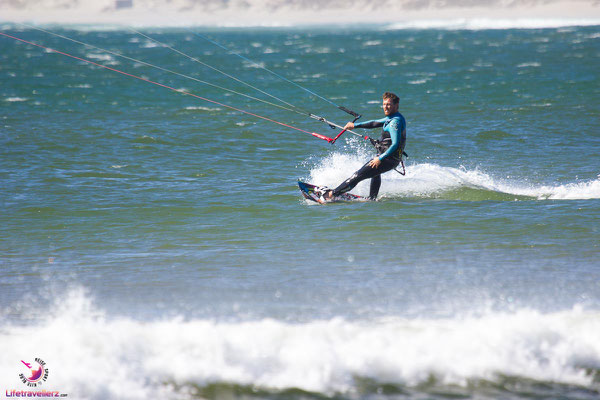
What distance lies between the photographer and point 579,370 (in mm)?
5984

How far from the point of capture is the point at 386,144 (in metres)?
11.3

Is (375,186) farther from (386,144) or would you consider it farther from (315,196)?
(315,196)

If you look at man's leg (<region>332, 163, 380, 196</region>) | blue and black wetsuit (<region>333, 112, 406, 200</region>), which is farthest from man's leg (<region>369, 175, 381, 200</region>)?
man's leg (<region>332, 163, 380, 196</region>)

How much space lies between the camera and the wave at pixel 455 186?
11.9 metres

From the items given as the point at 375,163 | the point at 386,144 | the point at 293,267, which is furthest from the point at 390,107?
the point at 293,267

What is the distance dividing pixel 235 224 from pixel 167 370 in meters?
4.46

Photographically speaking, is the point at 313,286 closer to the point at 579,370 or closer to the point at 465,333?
the point at 465,333

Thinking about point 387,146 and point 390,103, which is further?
point 387,146

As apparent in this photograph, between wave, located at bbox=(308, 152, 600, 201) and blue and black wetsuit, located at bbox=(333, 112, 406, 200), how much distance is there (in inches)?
35.4

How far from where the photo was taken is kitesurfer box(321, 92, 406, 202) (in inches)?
433

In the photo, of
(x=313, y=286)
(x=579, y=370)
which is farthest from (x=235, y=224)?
(x=579, y=370)

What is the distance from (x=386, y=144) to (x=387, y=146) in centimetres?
4

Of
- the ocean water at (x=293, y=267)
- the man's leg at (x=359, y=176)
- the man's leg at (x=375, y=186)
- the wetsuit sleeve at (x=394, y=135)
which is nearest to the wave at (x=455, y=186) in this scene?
the ocean water at (x=293, y=267)

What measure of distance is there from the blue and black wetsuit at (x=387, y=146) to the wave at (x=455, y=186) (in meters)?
0.90
